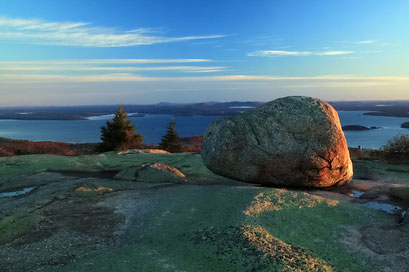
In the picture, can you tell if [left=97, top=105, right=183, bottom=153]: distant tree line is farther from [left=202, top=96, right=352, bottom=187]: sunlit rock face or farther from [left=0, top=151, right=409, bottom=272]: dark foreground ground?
[left=202, top=96, right=352, bottom=187]: sunlit rock face

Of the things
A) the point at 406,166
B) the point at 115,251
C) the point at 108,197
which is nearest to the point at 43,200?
the point at 108,197

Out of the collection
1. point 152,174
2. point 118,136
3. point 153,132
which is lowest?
point 153,132

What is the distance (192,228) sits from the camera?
7.48 meters

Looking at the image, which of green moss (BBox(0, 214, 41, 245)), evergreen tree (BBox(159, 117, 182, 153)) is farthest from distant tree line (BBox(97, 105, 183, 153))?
green moss (BBox(0, 214, 41, 245))

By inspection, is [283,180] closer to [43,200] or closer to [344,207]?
[344,207]

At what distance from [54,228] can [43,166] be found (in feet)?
30.1

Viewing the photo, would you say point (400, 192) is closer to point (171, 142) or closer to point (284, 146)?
point (284, 146)

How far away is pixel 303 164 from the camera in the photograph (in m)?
12.1

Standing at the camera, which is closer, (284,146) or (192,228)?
(192,228)

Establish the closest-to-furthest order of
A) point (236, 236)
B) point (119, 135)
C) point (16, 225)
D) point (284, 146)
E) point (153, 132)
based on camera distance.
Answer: point (236, 236)
point (16, 225)
point (284, 146)
point (119, 135)
point (153, 132)

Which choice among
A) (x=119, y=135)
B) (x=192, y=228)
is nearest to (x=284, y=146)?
(x=192, y=228)

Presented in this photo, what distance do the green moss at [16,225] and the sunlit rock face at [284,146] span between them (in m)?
6.81

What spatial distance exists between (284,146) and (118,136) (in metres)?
22.6

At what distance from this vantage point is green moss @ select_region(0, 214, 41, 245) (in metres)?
7.49
